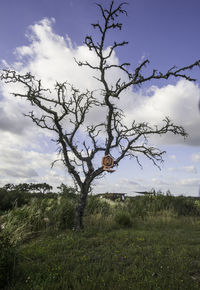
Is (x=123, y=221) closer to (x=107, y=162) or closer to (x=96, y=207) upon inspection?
(x=107, y=162)

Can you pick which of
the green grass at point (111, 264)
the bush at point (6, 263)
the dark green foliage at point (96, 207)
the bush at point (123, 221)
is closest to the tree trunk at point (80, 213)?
the green grass at point (111, 264)

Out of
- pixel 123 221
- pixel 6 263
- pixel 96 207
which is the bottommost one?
pixel 6 263

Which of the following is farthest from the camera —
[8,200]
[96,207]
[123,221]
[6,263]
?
[8,200]

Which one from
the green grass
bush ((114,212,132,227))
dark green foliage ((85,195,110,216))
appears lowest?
the green grass

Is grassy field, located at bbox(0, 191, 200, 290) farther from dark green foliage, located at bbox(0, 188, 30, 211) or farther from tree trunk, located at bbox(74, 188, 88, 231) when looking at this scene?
dark green foliage, located at bbox(0, 188, 30, 211)

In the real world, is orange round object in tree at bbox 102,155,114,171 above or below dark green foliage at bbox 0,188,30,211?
above

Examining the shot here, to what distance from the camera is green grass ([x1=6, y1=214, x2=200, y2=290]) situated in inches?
193

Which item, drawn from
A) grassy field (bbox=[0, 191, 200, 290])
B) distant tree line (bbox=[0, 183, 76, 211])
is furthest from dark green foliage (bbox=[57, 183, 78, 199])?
grassy field (bbox=[0, 191, 200, 290])

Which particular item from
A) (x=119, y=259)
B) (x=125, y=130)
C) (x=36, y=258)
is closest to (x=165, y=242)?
(x=119, y=259)

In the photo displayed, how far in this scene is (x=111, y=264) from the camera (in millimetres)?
6109

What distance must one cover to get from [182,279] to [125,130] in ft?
27.8

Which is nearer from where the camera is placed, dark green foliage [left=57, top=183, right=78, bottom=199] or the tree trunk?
the tree trunk

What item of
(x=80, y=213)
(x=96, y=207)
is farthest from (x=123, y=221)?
(x=96, y=207)

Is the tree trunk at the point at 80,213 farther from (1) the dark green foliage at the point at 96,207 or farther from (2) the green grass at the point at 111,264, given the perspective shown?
(1) the dark green foliage at the point at 96,207
